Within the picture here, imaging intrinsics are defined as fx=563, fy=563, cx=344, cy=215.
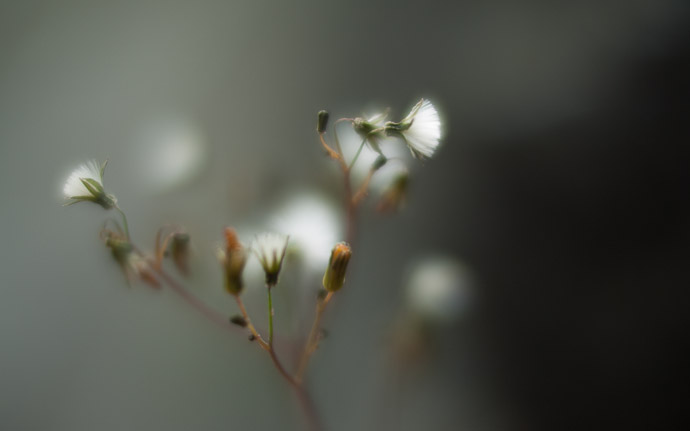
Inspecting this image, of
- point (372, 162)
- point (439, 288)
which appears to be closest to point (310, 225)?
point (372, 162)

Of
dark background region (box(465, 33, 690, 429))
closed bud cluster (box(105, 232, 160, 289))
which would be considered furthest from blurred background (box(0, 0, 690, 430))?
closed bud cluster (box(105, 232, 160, 289))

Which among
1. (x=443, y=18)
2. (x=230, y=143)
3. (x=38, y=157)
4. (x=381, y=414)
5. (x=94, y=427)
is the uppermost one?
(x=443, y=18)

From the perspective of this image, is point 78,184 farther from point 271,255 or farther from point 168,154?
point 168,154

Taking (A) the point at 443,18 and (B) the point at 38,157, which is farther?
(A) the point at 443,18

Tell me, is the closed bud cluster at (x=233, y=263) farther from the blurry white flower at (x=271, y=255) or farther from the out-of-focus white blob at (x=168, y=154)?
the out-of-focus white blob at (x=168, y=154)

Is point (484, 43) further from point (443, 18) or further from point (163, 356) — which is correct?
point (163, 356)

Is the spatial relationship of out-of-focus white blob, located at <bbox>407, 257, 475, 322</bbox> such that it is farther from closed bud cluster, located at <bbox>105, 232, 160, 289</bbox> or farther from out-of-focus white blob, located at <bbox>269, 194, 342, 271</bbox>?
closed bud cluster, located at <bbox>105, 232, 160, 289</bbox>

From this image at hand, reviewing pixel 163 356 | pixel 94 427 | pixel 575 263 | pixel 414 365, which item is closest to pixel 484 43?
pixel 575 263
